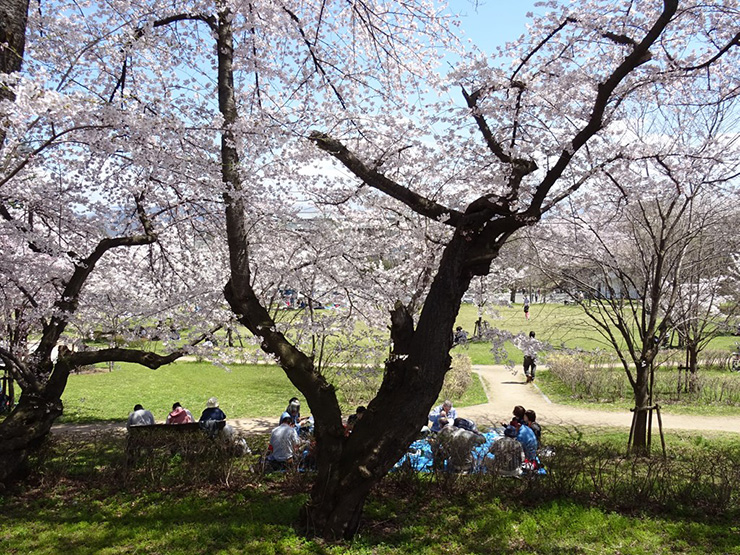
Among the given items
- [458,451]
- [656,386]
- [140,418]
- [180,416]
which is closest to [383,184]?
[458,451]

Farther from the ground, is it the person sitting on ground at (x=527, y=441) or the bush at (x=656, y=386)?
the bush at (x=656, y=386)

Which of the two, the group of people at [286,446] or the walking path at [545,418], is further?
the walking path at [545,418]

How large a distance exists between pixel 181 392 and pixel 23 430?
7.61 meters

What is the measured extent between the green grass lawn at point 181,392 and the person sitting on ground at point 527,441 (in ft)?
16.7

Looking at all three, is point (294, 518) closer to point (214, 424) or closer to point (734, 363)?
point (214, 424)

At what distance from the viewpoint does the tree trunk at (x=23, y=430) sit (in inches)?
219

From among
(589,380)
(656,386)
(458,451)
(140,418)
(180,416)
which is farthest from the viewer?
(656,386)

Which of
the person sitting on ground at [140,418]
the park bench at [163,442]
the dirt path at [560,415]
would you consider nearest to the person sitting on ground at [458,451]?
the park bench at [163,442]

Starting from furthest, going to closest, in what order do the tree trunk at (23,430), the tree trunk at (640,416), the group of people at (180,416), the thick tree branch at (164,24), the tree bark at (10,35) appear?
the group of people at (180,416), the tree trunk at (640,416), the tree trunk at (23,430), the thick tree branch at (164,24), the tree bark at (10,35)

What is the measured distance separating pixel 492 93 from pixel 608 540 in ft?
13.6

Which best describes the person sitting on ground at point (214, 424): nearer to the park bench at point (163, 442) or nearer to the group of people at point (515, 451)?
the park bench at point (163, 442)

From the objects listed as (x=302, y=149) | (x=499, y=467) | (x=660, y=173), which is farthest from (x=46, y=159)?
(x=660, y=173)

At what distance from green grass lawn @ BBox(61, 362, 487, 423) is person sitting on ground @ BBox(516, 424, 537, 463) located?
16.7 ft

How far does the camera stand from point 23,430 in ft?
18.6
